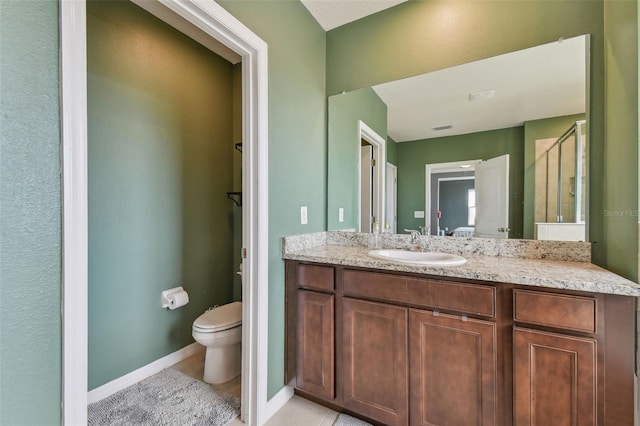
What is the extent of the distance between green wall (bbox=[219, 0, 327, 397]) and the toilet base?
48cm

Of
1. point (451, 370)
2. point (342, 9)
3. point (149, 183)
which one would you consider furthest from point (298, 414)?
point (342, 9)

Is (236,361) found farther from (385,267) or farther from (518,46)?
(518,46)

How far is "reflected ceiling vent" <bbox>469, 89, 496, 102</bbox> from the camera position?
1693 millimetres

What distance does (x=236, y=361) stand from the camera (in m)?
2.01

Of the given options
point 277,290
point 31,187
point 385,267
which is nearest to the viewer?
point 31,187

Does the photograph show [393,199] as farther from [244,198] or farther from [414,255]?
[244,198]

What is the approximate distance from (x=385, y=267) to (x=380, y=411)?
761mm

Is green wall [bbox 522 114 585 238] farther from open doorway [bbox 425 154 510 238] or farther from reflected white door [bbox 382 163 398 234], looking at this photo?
reflected white door [bbox 382 163 398 234]

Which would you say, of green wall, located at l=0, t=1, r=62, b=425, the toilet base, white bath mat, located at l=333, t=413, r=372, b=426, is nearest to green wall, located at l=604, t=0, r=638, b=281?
white bath mat, located at l=333, t=413, r=372, b=426

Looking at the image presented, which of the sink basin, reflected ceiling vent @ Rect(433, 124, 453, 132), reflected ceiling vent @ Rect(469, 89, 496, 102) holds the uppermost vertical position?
reflected ceiling vent @ Rect(469, 89, 496, 102)

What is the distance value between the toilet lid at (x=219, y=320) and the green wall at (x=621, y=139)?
2121 millimetres

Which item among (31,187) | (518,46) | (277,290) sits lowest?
(277,290)

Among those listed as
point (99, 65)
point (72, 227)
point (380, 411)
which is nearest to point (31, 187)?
point (72, 227)

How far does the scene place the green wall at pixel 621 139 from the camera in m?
1.12
